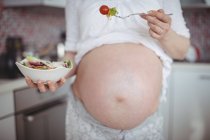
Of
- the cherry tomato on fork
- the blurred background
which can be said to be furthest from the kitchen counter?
the cherry tomato on fork

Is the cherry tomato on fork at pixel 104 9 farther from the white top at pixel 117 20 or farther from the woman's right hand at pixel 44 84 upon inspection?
the woman's right hand at pixel 44 84

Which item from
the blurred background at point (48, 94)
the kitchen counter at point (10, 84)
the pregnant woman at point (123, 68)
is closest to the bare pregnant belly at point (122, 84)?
the pregnant woman at point (123, 68)

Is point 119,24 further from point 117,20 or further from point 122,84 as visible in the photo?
point 122,84

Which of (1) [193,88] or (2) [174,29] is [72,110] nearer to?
(2) [174,29]

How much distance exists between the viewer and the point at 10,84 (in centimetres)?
90

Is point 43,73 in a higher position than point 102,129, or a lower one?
higher

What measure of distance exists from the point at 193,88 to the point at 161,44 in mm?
694

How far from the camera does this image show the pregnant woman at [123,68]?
51 centimetres

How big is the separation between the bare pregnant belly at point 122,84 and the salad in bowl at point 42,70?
72 millimetres

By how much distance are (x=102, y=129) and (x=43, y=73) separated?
18 cm

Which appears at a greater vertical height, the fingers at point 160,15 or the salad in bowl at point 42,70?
the fingers at point 160,15

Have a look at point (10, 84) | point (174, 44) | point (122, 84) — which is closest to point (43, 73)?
point (122, 84)

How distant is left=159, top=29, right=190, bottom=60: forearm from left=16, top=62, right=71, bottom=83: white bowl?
194 mm

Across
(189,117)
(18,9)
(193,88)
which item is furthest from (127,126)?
(18,9)
